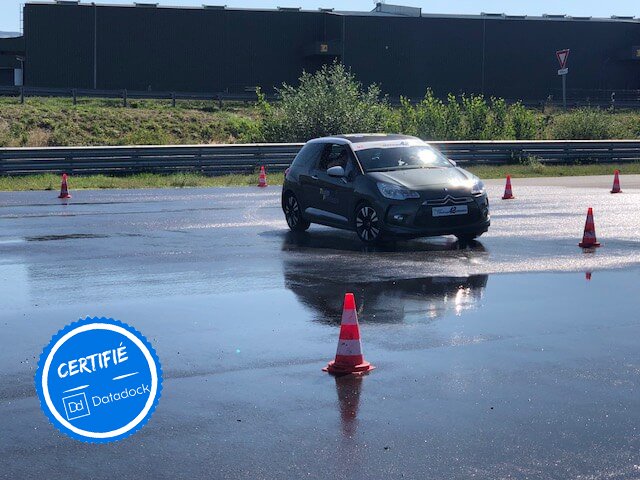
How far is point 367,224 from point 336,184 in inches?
43.9

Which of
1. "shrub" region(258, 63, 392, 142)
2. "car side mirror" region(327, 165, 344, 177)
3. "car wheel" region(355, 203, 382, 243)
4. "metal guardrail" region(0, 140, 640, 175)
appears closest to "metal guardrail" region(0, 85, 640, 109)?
"shrub" region(258, 63, 392, 142)

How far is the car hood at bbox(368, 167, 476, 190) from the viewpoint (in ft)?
57.3

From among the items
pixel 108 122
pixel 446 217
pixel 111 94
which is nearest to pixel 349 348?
pixel 446 217

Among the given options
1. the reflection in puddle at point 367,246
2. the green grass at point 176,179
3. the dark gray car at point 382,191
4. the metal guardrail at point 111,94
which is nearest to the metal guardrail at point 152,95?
the metal guardrail at point 111,94

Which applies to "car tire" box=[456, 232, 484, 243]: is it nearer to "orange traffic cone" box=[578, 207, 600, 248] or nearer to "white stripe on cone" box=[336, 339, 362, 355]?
"orange traffic cone" box=[578, 207, 600, 248]

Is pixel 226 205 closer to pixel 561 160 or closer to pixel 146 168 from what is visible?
pixel 146 168

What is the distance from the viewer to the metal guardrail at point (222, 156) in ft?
108

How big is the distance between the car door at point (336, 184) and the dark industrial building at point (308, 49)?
57.9 meters

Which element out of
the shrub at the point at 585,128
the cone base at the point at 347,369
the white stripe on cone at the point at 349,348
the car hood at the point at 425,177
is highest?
the shrub at the point at 585,128

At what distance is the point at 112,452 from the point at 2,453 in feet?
2.09

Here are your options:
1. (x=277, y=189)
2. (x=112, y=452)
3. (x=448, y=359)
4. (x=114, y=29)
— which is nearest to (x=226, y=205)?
(x=277, y=189)

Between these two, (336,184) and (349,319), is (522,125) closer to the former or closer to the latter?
(336,184)

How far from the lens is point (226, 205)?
2506cm

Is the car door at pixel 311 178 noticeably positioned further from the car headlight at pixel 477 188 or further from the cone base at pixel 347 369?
the cone base at pixel 347 369
